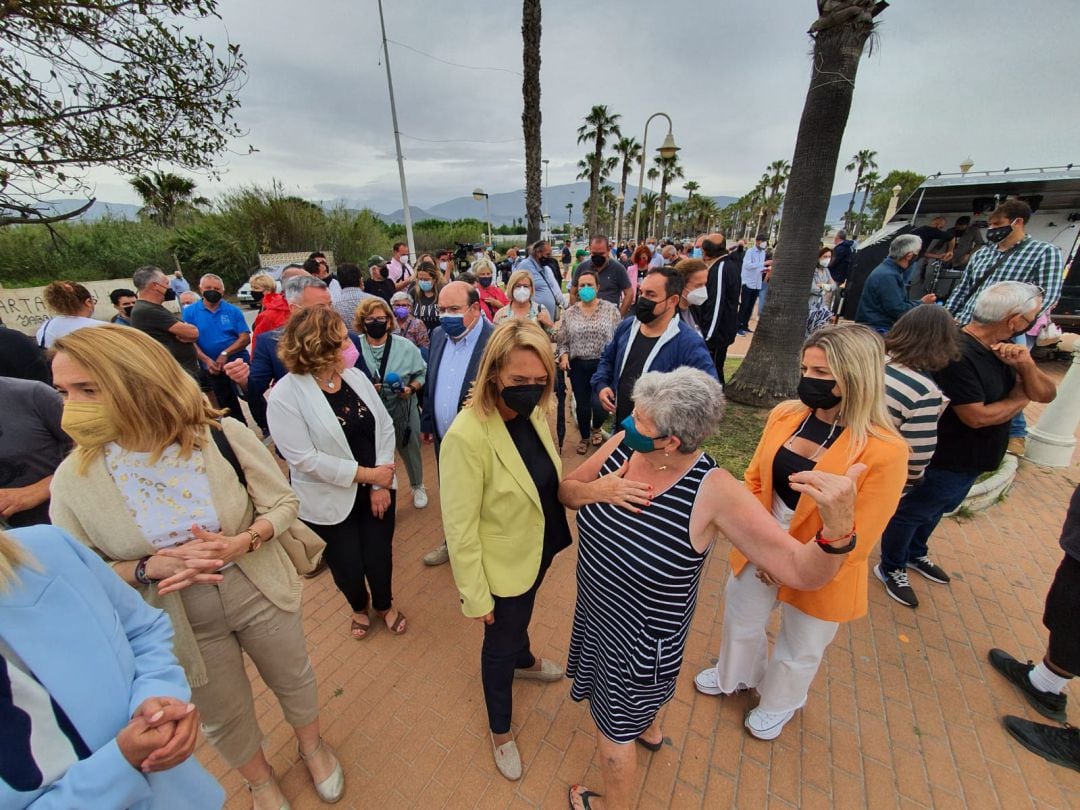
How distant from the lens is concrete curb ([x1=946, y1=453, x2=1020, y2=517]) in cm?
407

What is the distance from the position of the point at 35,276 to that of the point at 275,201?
938 cm

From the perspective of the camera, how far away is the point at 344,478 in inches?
94.0

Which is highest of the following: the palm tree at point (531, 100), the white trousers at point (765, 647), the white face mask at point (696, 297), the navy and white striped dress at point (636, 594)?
the palm tree at point (531, 100)

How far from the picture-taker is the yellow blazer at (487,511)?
5.55 feet

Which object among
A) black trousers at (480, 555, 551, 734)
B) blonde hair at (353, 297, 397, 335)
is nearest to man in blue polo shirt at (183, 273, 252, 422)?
blonde hair at (353, 297, 397, 335)

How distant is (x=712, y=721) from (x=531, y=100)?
1211 centimetres

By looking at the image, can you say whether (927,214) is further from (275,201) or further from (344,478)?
(275,201)

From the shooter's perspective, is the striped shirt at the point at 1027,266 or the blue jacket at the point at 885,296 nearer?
the striped shirt at the point at 1027,266

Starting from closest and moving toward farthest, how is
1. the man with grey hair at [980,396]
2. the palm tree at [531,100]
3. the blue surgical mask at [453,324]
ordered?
the man with grey hair at [980,396] < the blue surgical mask at [453,324] < the palm tree at [531,100]

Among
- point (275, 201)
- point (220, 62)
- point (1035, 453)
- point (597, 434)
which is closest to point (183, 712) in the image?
point (597, 434)

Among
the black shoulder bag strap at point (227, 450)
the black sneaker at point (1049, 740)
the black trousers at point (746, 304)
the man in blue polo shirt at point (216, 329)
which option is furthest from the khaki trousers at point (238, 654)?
the black trousers at point (746, 304)

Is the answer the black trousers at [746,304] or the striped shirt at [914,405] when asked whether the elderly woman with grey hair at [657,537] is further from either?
the black trousers at [746,304]

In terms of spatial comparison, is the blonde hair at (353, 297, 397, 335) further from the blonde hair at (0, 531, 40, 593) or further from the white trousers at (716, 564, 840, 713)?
the white trousers at (716, 564, 840, 713)

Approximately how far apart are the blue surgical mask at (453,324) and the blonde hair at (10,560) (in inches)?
95.3
